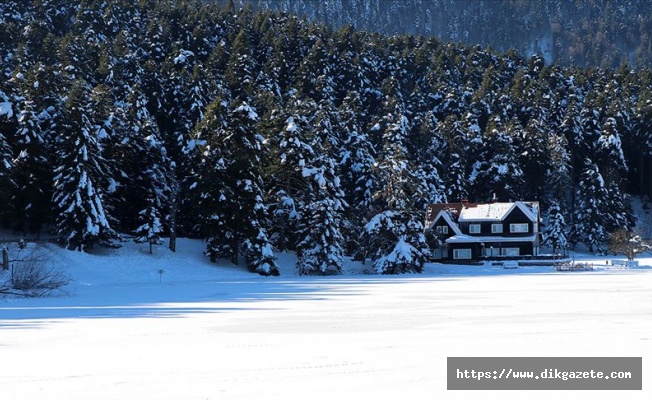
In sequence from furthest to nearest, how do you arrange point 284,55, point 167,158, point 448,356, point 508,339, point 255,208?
1. point 284,55
2. point 167,158
3. point 255,208
4. point 508,339
5. point 448,356

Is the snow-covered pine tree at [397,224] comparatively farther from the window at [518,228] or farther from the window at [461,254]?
the window at [518,228]

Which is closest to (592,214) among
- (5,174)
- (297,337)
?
(5,174)

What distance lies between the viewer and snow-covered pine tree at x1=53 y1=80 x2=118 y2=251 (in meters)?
48.9

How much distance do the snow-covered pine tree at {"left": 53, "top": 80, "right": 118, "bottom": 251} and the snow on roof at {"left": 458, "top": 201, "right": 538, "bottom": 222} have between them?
122 ft

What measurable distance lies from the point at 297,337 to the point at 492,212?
2222 inches

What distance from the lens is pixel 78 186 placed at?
4872cm

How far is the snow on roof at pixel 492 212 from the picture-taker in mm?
73812

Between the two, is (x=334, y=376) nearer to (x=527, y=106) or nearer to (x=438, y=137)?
(x=438, y=137)

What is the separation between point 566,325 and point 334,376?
985 centimetres

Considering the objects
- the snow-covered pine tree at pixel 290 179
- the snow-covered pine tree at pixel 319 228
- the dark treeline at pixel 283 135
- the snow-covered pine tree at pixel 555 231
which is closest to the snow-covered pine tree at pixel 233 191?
the dark treeline at pixel 283 135

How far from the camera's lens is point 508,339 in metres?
19.4

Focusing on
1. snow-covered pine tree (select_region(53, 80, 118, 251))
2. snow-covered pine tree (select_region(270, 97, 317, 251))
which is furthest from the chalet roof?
snow-covered pine tree (select_region(53, 80, 118, 251))

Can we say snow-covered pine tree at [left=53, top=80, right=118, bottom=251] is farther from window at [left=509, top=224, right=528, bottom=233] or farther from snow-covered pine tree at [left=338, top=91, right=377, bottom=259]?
window at [left=509, top=224, right=528, bottom=233]

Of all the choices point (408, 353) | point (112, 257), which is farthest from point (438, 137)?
point (408, 353)
